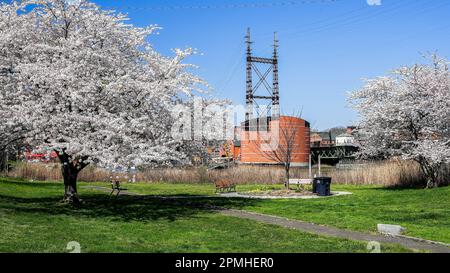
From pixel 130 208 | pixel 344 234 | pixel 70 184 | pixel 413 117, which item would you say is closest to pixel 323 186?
pixel 413 117

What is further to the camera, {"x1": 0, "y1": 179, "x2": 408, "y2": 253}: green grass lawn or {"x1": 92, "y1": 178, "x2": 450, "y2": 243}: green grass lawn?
{"x1": 92, "y1": 178, "x2": 450, "y2": 243}: green grass lawn

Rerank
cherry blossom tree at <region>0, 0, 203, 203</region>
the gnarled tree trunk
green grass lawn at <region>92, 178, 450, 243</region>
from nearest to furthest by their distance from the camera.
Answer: green grass lawn at <region>92, 178, 450, 243</region>, cherry blossom tree at <region>0, 0, 203, 203</region>, the gnarled tree trunk

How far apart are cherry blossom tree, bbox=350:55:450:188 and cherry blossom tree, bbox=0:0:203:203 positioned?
1347cm

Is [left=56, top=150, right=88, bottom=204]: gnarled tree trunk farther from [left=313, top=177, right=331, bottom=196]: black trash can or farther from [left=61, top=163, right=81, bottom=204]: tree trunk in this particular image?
[left=313, top=177, right=331, bottom=196]: black trash can

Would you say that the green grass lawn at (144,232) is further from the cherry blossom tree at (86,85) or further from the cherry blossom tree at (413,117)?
the cherry blossom tree at (413,117)

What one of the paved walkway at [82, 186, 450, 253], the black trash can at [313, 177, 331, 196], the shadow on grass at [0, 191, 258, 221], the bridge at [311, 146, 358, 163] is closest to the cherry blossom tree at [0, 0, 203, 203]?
the shadow on grass at [0, 191, 258, 221]

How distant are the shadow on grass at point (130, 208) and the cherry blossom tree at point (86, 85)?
4.48 ft

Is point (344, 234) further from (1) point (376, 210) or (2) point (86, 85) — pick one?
(2) point (86, 85)

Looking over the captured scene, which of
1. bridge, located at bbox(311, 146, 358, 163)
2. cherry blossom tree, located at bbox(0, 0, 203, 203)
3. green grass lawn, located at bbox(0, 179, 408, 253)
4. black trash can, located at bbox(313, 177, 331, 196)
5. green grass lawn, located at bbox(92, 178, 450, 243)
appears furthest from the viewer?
bridge, located at bbox(311, 146, 358, 163)

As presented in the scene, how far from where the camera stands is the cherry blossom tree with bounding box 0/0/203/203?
16281 mm

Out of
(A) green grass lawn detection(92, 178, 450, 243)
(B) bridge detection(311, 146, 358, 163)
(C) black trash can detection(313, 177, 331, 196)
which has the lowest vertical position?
(A) green grass lawn detection(92, 178, 450, 243)

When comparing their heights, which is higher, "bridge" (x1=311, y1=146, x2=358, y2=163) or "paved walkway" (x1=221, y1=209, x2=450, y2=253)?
"bridge" (x1=311, y1=146, x2=358, y2=163)

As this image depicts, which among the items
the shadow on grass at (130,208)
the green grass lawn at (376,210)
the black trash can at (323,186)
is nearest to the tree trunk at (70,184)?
the shadow on grass at (130,208)
